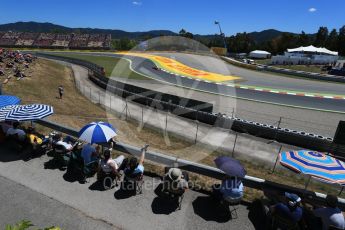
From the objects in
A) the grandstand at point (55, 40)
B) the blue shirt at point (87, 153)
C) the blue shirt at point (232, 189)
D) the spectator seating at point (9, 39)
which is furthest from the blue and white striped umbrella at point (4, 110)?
the spectator seating at point (9, 39)

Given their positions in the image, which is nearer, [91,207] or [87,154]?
[91,207]

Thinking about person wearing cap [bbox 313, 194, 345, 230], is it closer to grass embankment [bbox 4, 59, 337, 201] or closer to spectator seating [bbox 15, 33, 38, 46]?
grass embankment [bbox 4, 59, 337, 201]

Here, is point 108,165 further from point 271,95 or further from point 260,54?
point 260,54

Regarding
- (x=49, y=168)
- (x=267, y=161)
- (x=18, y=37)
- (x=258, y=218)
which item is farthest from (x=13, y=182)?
(x=18, y=37)

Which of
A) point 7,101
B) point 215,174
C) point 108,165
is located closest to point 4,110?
point 7,101

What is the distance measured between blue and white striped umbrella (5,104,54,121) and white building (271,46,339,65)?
65.7m

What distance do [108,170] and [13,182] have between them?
2.81 m

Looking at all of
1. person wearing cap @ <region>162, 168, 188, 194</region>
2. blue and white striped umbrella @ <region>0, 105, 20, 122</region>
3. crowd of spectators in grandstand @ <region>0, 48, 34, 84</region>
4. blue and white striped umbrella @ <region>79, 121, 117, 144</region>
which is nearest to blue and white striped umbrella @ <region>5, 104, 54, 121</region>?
blue and white striped umbrella @ <region>0, 105, 20, 122</region>

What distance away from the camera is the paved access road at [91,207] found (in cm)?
687

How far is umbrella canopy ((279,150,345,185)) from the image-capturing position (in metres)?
6.82

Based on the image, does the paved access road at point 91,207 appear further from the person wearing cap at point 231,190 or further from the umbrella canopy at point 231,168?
the umbrella canopy at point 231,168

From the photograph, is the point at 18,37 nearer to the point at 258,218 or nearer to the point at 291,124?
the point at 291,124

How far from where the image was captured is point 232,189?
716cm

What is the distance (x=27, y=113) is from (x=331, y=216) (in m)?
9.77
